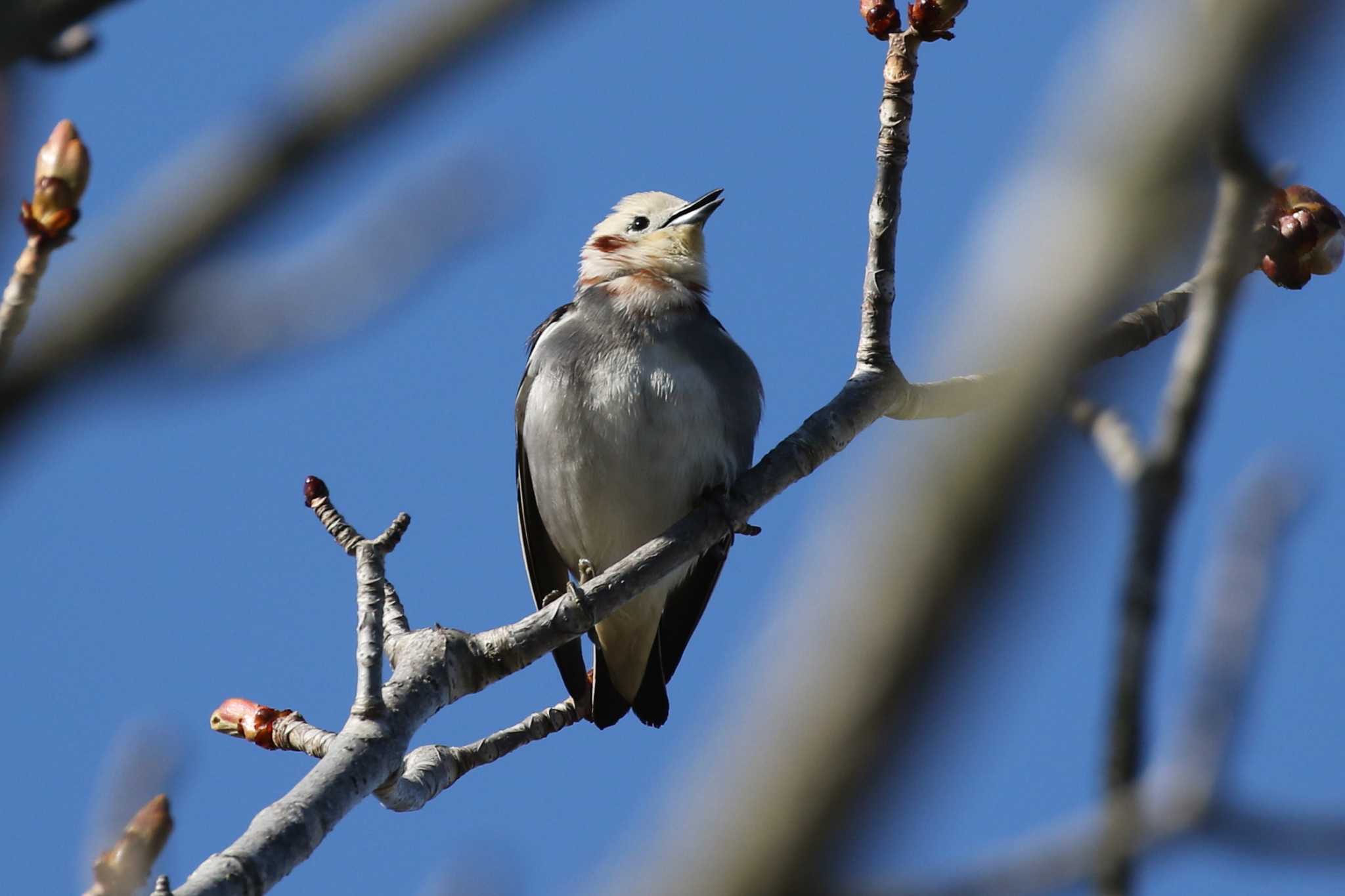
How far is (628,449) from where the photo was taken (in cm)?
762

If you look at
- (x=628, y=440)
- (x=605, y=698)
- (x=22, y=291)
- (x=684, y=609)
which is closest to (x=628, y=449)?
(x=628, y=440)

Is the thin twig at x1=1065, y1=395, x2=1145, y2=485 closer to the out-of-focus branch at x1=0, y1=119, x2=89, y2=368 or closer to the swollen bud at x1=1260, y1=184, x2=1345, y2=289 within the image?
the out-of-focus branch at x1=0, y1=119, x2=89, y2=368

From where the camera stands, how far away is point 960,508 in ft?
4.64

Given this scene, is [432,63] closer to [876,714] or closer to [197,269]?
[197,269]

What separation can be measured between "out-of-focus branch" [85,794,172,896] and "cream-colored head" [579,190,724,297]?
5049 millimetres

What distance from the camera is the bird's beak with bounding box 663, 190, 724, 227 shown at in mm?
9289

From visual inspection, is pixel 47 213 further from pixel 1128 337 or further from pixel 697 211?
pixel 697 211

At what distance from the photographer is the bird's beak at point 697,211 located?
9289 mm

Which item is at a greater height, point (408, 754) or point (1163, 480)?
point (408, 754)

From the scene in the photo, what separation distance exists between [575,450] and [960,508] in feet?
21.1

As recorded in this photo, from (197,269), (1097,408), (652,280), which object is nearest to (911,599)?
(197,269)

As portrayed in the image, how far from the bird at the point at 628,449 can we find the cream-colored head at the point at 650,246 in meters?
0.05

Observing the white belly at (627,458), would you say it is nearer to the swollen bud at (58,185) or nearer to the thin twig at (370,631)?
the thin twig at (370,631)

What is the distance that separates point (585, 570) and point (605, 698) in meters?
0.70
